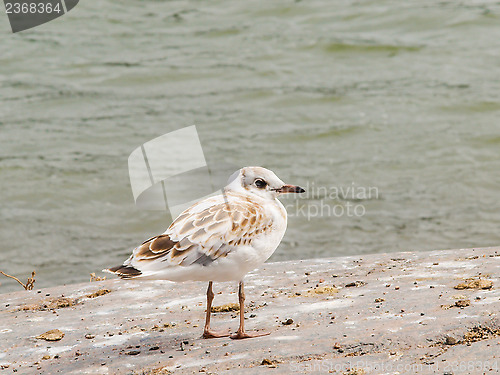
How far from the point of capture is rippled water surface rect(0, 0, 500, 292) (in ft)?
33.7

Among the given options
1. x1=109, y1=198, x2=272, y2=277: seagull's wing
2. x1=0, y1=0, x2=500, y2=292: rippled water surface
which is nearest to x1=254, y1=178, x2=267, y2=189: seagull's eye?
x1=109, y1=198, x2=272, y2=277: seagull's wing

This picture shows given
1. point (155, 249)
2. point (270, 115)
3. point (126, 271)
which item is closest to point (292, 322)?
point (155, 249)

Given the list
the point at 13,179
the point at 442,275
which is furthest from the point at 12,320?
the point at 13,179

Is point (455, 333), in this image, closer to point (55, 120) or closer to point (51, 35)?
point (55, 120)

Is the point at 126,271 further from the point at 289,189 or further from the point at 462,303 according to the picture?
the point at 462,303

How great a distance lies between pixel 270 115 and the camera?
13141 millimetres

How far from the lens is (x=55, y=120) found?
Answer: 13188mm

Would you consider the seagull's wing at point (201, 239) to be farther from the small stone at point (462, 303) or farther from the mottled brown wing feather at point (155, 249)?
the small stone at point (462, 303)

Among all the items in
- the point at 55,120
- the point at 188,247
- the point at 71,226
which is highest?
the point at 188,247

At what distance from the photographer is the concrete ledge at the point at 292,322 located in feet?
13.8

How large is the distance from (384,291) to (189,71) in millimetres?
9810

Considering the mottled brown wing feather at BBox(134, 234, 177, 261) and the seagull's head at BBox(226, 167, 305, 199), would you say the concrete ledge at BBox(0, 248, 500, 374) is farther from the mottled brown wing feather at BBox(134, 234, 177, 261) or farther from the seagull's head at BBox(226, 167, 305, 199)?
the seagull's head at BBox(226, 167, 305, 199)

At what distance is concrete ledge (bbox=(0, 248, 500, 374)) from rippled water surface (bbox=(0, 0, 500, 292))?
136 inches

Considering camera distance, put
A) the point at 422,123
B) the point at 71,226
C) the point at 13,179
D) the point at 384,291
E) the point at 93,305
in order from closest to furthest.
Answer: the point at 384,291 → the point at 93,305 → the point at 71,226 → the point at 13,179 → the point at 422,123
